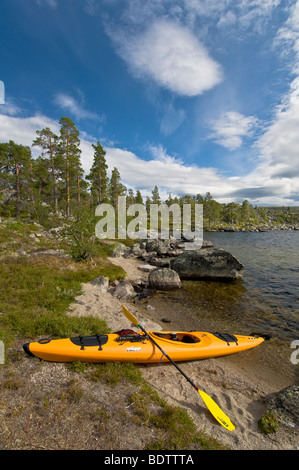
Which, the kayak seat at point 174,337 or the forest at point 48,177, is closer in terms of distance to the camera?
the kayak seat at point 174,337

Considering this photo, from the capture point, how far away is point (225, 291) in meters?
13.5

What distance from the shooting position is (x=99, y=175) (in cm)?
4125

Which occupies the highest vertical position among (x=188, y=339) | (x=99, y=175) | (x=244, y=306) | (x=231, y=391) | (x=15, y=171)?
(x=99, y=175)

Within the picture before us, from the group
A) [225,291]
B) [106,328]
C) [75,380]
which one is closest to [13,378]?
[75,380]

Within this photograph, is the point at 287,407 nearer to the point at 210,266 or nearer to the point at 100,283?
the point at 100,283

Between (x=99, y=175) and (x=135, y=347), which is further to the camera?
(x=99, y=175)

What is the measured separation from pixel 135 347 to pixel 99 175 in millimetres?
40435

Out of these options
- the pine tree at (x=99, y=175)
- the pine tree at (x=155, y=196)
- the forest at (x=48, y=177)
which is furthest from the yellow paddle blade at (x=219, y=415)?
the pine tree at (x=155, y=196)

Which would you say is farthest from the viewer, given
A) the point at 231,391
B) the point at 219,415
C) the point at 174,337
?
the point at 174,337

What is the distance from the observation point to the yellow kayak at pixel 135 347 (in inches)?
202

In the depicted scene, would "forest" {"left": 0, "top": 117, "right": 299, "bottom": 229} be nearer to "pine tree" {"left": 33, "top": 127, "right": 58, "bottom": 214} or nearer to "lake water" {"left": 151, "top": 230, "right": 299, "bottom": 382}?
"pine tree" {"left": 33, "top": 127, "right": 58, "bottom": 214}

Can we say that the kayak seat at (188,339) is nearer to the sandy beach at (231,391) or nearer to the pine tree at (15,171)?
the sandy beach at (231,391)

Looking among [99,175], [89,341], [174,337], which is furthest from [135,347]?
[99,175]

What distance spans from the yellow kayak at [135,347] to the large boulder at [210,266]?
28.8ft
